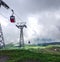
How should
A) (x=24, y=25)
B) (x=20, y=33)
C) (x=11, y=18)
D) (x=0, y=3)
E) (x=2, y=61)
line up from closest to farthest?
(x=11, y=18) < (x=0, y=3) < (x=2, y=61) < (x=24, y=25) < (x=20, y=33)

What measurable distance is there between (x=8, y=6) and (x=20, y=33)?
11226cm

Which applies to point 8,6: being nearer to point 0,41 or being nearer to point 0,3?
point 0,3

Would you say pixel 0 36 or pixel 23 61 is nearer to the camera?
pixel 23 61

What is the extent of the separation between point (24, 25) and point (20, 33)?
21.1 meters

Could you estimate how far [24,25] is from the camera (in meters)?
146

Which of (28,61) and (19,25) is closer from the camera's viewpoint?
(28,61)

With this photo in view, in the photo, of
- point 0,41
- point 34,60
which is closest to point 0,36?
point 0,41

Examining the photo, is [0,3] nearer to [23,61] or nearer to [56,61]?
[23,61]

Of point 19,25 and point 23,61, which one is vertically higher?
point 19,25

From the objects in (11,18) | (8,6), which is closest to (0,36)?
(8,6)

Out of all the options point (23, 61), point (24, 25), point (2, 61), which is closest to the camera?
point (23, 61)

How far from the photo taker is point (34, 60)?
7238 cm

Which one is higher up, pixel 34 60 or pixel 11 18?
pixel 11 18

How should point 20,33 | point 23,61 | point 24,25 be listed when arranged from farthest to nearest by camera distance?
1. point 20,33
2. point 24,25
3. point 23,61
